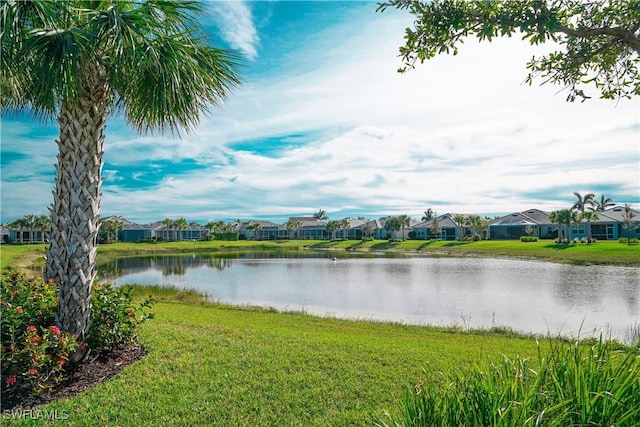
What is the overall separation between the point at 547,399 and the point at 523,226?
69438 millimetres

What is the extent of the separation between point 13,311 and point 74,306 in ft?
2.21

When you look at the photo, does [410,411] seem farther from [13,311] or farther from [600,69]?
[13,311]

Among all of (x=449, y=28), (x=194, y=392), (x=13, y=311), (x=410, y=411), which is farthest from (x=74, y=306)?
(x=449, y=28)

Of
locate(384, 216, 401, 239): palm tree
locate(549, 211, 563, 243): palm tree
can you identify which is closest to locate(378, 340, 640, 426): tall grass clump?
locate(549, 211, 563, 243): palm tree

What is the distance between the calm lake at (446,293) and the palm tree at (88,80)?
9.42 metres

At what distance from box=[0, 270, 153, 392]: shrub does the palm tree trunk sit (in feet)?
0.79

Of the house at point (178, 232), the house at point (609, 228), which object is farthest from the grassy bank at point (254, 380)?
the house at point (178, 232)

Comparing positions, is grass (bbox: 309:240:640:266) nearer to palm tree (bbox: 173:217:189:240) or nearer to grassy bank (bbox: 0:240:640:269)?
grassy bank (bbox: 0:240:640:269)

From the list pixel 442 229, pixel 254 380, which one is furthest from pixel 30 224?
pixel 254 380

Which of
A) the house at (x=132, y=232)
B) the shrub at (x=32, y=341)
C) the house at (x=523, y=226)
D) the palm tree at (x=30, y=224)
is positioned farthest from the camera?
the house at (x=132, y=232)

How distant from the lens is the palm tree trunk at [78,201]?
539 centimetres

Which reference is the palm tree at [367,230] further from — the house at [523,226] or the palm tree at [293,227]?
the house at [523,226]

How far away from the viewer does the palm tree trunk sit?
5.39m

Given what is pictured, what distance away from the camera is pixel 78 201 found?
5.41 metres
